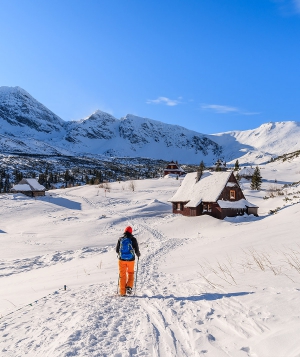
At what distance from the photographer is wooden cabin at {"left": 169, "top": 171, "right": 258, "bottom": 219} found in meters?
33.5

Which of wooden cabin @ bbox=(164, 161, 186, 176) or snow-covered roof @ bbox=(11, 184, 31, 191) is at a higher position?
wooden cabin @ bbox=(164, 161, 186, 176)

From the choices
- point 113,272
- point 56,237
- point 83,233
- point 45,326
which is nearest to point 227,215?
point 83,233

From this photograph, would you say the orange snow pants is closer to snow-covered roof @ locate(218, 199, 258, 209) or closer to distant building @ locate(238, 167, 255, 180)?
snow-covered roof @ locate(218, 199, 258, 209)

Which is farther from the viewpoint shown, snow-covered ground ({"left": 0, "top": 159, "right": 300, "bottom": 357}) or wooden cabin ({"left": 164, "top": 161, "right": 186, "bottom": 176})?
wooden cabin ({"left": 164, "top": 161, "right": 186, "bottom": 176})

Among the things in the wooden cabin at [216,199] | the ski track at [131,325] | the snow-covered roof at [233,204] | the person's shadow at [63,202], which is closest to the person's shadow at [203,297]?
the ski track at [131,325]

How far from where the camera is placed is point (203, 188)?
1449 inches

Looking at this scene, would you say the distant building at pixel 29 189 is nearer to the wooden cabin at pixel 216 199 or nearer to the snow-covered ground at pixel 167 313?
the wooden cabin at pixel 216 199

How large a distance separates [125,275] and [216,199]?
2632 centimetres

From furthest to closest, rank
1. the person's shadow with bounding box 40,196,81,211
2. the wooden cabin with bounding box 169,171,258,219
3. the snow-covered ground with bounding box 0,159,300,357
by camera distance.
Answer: the person's shadow with bounding box 40,196,81,211
the wooden cabin with bounding box 169,171,258,219
the snow-covered ground with bounding box 0,159,300,357

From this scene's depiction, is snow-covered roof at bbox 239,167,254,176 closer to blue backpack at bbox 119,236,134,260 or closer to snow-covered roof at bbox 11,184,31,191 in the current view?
snow-covered roof at bbox 11,184,31,191

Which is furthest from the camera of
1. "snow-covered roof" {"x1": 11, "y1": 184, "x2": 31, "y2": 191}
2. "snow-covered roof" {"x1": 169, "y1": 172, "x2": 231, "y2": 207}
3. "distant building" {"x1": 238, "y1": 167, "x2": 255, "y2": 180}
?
"distant building" {"x1": 238, "y1": 167, "x2": 255, "y2": 180}

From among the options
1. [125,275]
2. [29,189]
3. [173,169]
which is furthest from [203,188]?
[173,169]

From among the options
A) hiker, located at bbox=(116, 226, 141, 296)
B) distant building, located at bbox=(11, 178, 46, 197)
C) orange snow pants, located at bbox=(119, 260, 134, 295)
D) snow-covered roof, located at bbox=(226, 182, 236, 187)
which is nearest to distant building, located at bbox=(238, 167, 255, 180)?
snow-covered roof, located at bbox=(226, 182, 236, 187)

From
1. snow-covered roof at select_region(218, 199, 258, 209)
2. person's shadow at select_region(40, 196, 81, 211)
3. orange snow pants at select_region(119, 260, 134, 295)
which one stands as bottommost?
person's shadow at select_region(40, 196, 81, 211)
